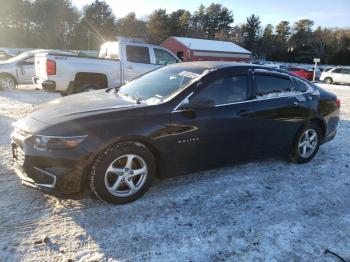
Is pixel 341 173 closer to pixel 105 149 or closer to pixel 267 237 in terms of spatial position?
pixel 267 237

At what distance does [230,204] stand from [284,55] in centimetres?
7392

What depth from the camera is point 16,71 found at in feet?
44.5

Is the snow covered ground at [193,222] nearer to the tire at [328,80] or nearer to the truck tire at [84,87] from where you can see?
the truck tire at [84,87]

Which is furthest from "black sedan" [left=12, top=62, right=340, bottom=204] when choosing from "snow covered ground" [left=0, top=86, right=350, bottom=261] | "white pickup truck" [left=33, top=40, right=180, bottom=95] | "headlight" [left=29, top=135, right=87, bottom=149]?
"white pickup truck" [left=33, top=40, right=180, bottom=95]

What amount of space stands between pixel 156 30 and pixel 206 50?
20.5 m

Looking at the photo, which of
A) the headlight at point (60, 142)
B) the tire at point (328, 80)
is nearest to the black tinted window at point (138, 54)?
the headlight at point (60, 142)

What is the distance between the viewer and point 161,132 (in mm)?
3932

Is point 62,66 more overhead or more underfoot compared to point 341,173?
more overhead

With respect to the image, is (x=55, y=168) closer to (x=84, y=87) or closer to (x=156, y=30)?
(x=84, y=87)

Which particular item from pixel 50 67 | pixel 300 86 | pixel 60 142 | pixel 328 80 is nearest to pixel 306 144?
pixel 300 86

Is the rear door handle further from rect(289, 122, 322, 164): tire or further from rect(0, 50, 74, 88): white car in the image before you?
rect(0, 50, 74, 88): white car

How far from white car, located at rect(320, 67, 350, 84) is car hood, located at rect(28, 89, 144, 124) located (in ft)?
91.0

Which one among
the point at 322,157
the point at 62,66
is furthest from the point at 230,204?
the point at 62,66

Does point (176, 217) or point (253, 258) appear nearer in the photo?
point (253, 258)
